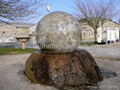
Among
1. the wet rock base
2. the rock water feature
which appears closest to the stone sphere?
the rock water feature

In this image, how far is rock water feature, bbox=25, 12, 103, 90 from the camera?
6863 mm

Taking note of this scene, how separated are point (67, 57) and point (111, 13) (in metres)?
29.9

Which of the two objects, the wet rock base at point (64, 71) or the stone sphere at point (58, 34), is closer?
the wet rock base at point (64, 71)

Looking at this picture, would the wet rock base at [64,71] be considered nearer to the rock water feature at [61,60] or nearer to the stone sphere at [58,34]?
the rock water feature at [61,60]

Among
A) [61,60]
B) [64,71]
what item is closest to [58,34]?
[61,60]

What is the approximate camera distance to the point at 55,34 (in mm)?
7508

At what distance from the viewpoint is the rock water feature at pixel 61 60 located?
6863 millimetres

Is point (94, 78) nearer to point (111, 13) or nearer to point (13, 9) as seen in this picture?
point (13, 9)

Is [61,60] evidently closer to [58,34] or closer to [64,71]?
[64,71]

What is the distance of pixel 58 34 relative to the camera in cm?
751

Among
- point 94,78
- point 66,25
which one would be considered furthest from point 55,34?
point 94,78

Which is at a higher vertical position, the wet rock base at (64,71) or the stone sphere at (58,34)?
the stone sphere at (58,34)

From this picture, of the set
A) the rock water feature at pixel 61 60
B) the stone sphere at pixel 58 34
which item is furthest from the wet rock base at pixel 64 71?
the stone sphere at pixel 58 34

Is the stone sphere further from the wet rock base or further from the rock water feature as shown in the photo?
the wet rock base
